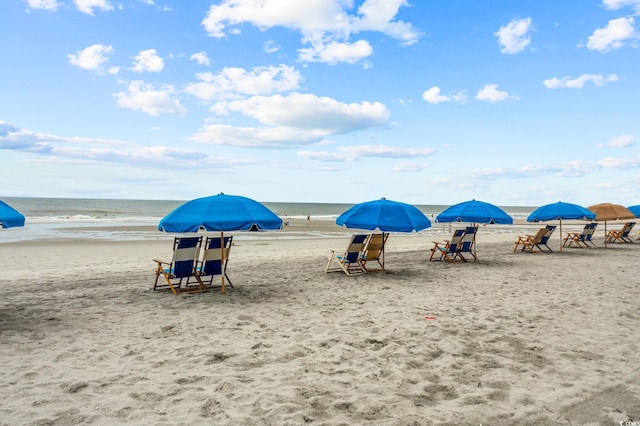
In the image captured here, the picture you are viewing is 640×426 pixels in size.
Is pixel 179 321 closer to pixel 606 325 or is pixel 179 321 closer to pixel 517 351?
pixel 517 351

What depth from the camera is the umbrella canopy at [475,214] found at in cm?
1062

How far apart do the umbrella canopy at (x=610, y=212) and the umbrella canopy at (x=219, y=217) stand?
12.9m

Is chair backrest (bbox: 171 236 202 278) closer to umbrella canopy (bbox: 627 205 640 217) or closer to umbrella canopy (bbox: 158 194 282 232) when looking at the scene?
umbrella canopy (bbox: 158 194 282 232)

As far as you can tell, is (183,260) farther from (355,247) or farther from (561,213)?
(561,213)

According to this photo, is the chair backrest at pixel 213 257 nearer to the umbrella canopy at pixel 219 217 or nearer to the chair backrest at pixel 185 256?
the chair backrest at pixel 185 256

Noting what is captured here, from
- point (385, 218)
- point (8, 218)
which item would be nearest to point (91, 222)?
point (385, 218)

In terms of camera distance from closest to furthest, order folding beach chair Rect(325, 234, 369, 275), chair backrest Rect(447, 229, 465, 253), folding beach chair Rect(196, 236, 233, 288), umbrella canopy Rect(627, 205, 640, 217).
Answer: folding beach chair Rect(196, 236, 233, 288) < folding beach chair Rect(325, 234, 369, 275) < chair backrest Rect(447, 229, 465, 253) < umbrella canopy Rect(627, 205, 640, 217)

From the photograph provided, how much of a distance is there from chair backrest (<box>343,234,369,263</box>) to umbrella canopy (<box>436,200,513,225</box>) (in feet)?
7.30

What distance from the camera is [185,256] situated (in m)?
7.09

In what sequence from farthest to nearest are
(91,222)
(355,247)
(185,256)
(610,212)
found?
(91,222)
(610,212)
(355,247)
(185,256)

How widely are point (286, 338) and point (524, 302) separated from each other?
3.88 m

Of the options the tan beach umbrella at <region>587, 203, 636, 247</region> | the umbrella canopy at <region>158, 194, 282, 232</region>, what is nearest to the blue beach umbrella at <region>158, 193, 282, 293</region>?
the umbrella canopy at <region>158, 194, 282, 232</region>

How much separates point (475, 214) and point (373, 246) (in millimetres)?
2969

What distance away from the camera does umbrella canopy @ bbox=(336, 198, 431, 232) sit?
800 centimetres
